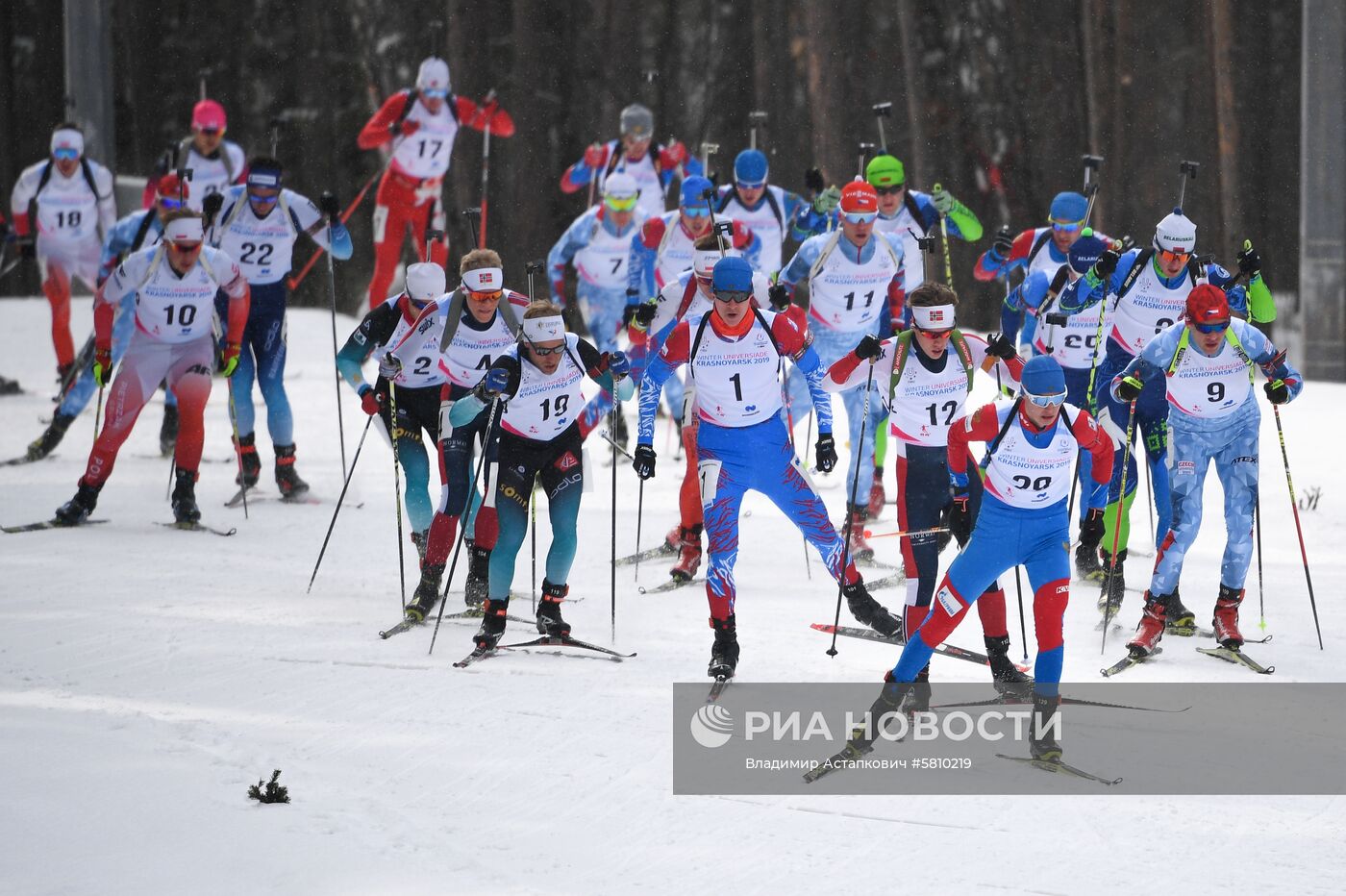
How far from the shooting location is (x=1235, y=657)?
9.38 m

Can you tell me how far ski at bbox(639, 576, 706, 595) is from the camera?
10.9 m

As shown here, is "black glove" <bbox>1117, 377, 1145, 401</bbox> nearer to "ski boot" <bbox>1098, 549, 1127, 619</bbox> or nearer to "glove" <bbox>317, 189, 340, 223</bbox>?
"ski boot" <bbox>1098, 549, 1127, 619</bbox>

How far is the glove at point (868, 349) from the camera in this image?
29.3 feet

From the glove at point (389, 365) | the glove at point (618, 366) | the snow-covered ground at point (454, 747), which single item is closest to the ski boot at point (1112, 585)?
the snow-covered ground at point (454, 747)

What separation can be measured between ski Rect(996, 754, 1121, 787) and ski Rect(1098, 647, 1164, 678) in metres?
1.44

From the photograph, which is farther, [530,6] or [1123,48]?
[530,6]

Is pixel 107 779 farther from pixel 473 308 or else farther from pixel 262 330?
pixel 262 330

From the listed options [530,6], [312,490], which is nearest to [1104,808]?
[312,490]

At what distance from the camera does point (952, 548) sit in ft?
39.1

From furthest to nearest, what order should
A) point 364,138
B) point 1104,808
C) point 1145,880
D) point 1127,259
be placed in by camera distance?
point 364,138
point 1127,259
point 1104,808
point 1145,880

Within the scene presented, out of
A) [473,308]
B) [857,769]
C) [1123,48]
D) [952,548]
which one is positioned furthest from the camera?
[1123,48]

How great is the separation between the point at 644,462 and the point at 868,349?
124 centimetres

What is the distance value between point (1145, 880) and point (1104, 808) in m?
0.71

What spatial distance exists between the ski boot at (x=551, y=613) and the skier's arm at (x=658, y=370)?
92 cm
